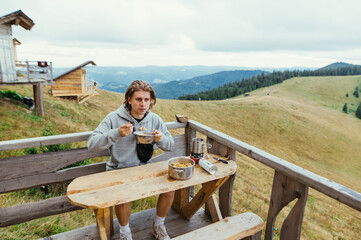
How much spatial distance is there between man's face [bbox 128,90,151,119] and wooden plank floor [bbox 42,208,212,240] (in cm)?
162

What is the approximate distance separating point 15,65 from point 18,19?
2.29 metres

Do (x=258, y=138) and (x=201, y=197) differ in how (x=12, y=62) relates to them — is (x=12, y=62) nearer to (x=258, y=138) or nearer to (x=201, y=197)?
(x=201, y=197)

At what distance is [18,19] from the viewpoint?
11.3m

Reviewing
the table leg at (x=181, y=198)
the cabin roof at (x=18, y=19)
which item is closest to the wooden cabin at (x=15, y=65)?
the cabin roof at (x=18, y=19)

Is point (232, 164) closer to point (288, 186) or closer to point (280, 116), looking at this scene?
point (288, 186)

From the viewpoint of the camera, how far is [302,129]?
107 ft

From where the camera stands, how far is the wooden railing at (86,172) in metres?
2.02

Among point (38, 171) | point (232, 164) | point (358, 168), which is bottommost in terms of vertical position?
point (358, 168)

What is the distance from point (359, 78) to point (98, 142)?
12577 centimetres

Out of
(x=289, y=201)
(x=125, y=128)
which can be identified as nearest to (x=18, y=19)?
(x=125, y=128)

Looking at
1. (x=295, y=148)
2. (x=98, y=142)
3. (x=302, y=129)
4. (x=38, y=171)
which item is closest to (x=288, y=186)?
(x=98, y=142)

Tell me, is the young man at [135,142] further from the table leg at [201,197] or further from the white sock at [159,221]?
the table leg at [201,197]

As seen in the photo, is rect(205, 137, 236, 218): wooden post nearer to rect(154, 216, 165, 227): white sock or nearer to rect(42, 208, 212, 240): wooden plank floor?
rect(42, 208, 212, 240): wooden plank floor

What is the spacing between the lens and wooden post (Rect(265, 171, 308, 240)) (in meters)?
2.02
